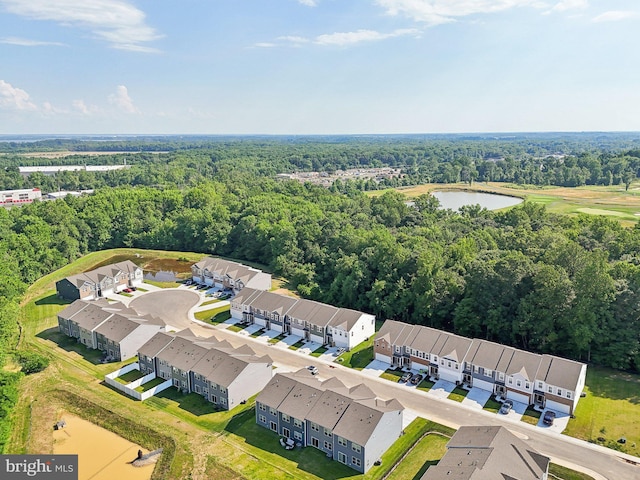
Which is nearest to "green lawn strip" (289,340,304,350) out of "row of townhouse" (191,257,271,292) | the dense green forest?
the dense green forest

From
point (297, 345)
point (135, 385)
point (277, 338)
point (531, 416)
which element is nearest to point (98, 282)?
point (135, 385)

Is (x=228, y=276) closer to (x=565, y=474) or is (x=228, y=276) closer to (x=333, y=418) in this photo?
(x=333, y=418)

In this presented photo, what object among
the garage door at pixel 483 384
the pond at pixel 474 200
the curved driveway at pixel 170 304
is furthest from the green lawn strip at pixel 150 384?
the pond at pixel 474 200

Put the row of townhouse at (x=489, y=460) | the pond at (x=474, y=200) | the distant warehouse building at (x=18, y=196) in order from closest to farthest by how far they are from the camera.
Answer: the row of townhouse at (x=489, y=460), the pond at (x=474, y=200), the distant warehouse building at (x=18, y=196)

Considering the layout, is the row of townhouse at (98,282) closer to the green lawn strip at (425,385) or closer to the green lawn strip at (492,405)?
the green lawn strip at (425,385)

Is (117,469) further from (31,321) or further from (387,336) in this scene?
(31,321)

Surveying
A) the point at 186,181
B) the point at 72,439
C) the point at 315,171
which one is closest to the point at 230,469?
the point at 72,439
